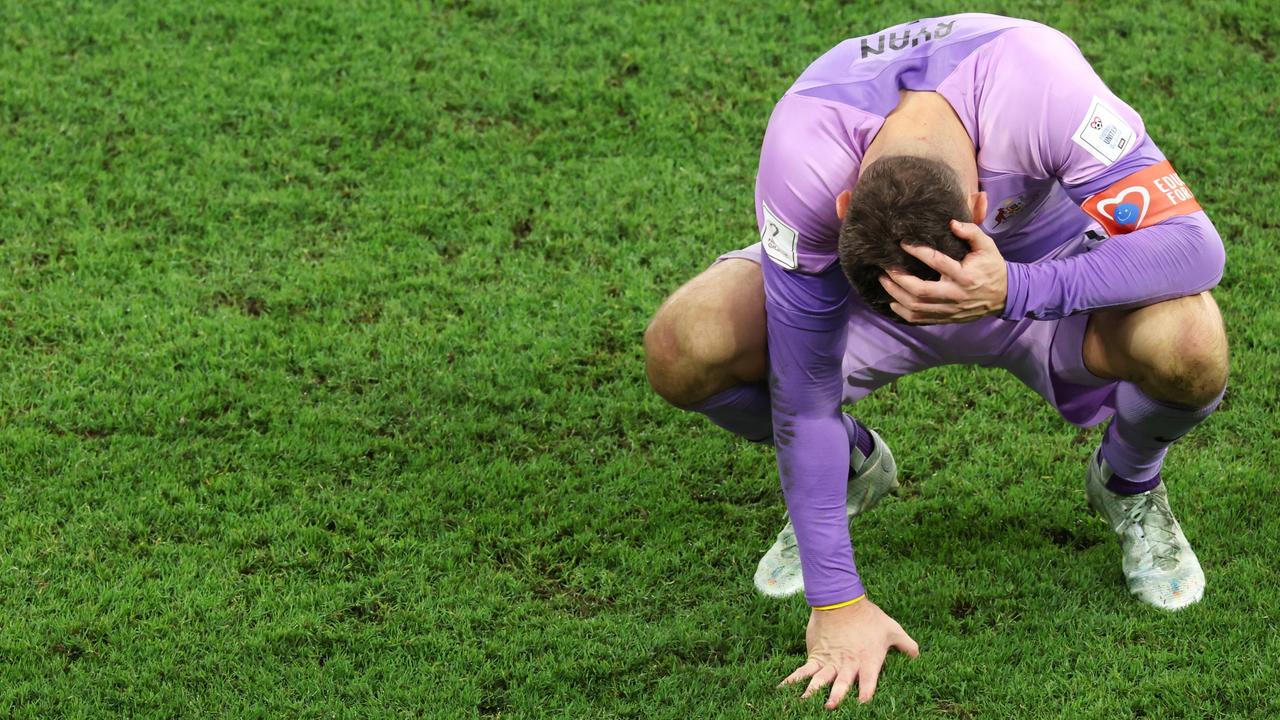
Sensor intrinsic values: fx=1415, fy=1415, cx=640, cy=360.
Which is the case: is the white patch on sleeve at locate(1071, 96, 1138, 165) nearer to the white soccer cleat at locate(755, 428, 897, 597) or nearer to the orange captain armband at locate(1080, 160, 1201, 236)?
the orange captain armband at locate(1080, 160, 1201, 236)

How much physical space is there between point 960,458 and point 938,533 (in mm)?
421

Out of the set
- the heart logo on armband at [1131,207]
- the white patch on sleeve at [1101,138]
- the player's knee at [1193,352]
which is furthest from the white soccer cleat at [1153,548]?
the white patch on sleeve at [1101,138]

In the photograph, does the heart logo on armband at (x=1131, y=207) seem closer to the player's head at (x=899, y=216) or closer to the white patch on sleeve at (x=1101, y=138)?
the white patch on sleeve at (x=1101, y=138)

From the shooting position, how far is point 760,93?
19.6 feet

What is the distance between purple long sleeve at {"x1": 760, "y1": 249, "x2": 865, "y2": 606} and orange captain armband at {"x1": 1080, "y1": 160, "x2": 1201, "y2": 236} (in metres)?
0.60

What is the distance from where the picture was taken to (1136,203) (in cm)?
315

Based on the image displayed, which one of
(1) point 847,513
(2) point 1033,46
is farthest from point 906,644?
(2) point 1033,46

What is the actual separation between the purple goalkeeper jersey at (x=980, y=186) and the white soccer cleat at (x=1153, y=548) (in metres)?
0.75

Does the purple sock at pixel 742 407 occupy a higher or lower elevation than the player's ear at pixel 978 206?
lower

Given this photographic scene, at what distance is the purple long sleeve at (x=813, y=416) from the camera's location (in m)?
3.30

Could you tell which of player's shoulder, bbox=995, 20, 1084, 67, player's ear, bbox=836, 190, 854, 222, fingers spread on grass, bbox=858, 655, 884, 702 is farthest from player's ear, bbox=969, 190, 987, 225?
fingers spread on grass, bbox=858, 655, 884, 702

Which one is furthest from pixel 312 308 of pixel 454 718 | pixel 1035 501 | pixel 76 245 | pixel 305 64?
pixel 1035 501

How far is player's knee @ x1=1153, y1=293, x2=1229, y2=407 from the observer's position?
318 cm

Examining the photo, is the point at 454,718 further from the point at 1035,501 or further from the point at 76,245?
the point at 76,245
